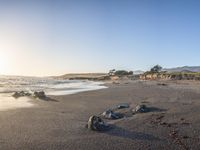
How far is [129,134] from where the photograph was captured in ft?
34.0

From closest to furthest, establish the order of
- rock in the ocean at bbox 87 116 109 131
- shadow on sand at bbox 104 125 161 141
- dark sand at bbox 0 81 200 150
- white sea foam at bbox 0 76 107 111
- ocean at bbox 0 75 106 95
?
dark sand at bbox 0 81 200 150 → shadow on sand at bbox 104 125 161 141 → rock in the ocean at bbox 87 116 109 131 → white sea foam at bbox 0 76 107 111 → ocean at bbox 0 75 106 95

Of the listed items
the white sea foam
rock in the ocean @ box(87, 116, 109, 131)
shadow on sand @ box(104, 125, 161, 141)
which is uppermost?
the white sea foam

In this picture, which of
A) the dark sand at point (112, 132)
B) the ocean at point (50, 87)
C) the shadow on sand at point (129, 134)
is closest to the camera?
the dark sand at point (112, 132)

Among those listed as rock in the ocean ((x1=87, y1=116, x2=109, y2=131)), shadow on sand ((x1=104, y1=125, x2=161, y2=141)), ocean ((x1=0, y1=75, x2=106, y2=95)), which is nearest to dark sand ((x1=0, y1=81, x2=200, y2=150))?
shadow on sand ((x1=104, y1=125, x2=161, y2=141))

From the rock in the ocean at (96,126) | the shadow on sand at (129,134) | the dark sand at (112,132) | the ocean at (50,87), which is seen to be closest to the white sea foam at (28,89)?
the ocean at (50,87)

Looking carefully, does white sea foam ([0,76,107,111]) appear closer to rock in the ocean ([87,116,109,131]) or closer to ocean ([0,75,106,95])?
ocean ([0,75,106,95])

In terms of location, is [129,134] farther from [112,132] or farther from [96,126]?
[96,126]

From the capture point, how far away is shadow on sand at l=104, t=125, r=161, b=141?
9823mm

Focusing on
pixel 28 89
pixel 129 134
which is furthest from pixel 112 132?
pixel 28 89

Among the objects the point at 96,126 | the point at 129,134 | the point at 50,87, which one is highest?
the point at 50,87

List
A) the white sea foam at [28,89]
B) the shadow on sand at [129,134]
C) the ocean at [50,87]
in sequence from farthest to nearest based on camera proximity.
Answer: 1. the ocean at [50,87]
2. the white sea foam at [28,89]
3. the shadow on sand at [129,134]

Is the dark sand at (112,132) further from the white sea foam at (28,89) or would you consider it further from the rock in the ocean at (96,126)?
the white sea foam at (28,89)

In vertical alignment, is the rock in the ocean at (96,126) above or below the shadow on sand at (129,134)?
above

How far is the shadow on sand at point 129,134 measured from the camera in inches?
387
